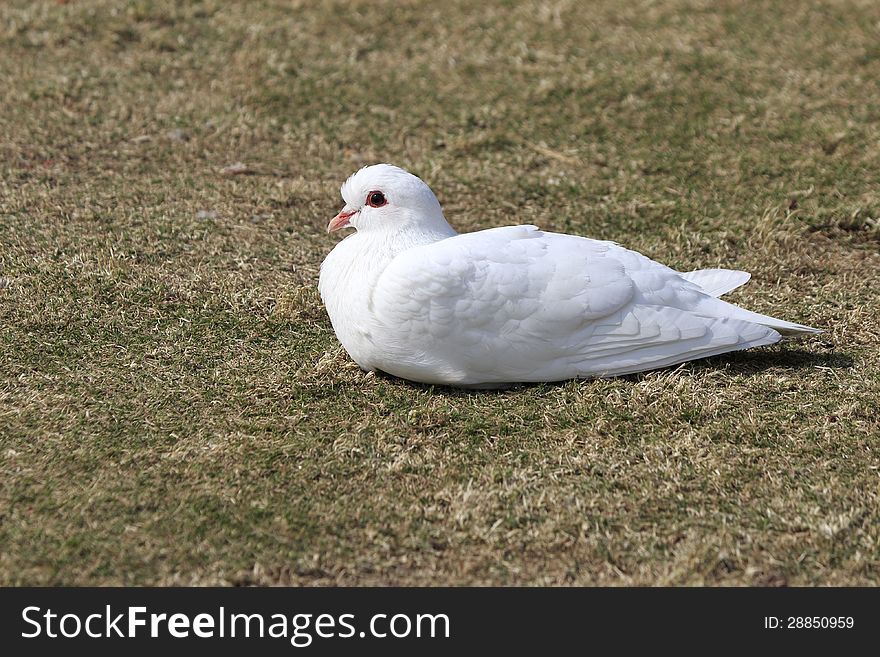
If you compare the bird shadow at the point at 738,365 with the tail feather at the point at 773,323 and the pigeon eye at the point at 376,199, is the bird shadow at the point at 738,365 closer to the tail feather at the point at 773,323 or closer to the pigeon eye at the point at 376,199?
the tail feather at the point at 773,323

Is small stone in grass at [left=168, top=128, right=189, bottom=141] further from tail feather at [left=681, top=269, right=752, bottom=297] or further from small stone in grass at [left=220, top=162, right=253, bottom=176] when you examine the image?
tail feather at [left=681, top=269, right=752, bottom=297]

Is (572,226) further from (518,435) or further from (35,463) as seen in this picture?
(35,463)

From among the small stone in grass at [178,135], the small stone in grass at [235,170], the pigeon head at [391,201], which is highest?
the small stone in grass at [178,135]

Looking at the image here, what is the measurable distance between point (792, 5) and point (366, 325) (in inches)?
254

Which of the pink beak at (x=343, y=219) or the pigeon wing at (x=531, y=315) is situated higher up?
the pink beak at (x=343, y=219)

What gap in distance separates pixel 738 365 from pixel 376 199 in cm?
178

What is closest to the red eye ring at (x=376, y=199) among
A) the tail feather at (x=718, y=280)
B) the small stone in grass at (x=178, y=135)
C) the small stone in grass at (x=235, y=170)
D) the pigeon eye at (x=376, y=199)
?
the pigeon eye at (x=376, y=199)

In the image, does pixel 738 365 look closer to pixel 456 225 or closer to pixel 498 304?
pixel 498 304

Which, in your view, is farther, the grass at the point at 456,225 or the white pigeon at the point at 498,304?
the white pigeon at the point at 498,304

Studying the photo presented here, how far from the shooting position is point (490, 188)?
682 centimetres

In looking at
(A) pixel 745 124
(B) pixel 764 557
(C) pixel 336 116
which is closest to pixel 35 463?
(B) pixel 764 557

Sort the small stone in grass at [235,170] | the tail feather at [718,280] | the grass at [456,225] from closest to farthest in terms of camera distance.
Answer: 1. the grass at [456,225]
2. the tail feather at [718,280]
3. the small stone in grass at [235,170]

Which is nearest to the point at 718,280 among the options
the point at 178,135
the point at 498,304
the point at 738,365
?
the point at 738,365

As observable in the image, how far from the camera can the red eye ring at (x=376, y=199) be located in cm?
470
